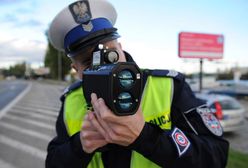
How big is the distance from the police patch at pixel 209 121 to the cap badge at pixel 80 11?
0.57m

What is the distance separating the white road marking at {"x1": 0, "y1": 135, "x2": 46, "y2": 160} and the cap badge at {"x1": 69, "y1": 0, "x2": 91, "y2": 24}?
5991 mm

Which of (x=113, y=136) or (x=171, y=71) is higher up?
(x=171, y=71)

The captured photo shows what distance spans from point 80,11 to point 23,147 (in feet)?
23.7

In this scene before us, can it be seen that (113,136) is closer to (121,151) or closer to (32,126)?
(121,151)

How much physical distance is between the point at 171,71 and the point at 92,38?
0.33m

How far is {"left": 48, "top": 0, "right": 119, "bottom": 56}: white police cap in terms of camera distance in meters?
1.53

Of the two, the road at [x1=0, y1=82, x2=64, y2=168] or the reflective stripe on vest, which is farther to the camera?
the road at [x1=0, y1=82, x2=64, y2=168]

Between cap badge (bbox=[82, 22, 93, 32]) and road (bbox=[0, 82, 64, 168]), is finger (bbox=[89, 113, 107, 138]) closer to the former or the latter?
cap badge (bbox=[82, 22, 93, 32])

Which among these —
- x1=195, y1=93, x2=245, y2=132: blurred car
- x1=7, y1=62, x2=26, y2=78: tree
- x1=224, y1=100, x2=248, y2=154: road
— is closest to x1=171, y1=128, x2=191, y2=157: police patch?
x1=224, y1=100, x2=248, y2=154: road

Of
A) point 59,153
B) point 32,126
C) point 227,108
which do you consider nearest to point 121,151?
point 59,153

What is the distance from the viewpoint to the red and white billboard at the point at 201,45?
21.5 metres

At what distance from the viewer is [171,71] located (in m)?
1.55

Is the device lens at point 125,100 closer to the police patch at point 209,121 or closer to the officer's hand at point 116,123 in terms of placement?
the officer's hand at point 116,123

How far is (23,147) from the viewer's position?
837 centimetres
